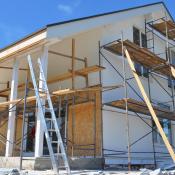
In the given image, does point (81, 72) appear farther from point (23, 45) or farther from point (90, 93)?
point (23, 45)

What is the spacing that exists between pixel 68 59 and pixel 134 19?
406 cm

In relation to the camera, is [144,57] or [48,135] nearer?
[48,135]

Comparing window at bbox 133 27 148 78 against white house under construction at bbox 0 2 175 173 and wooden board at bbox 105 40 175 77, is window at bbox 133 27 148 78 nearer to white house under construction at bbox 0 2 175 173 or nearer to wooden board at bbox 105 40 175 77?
white house under construction at bbox 0 2 175 173

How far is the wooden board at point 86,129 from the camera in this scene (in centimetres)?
1171

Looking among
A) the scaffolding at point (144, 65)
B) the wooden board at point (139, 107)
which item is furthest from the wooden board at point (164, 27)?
the wooden board at point (139, 107)

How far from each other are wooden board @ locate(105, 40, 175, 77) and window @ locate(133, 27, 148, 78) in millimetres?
365

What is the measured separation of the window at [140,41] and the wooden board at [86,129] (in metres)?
3.65

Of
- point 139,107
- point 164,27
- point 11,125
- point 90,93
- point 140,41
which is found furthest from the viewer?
point 164,27

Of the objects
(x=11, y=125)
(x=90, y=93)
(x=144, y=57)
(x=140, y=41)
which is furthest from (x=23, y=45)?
(x=140, y=41)

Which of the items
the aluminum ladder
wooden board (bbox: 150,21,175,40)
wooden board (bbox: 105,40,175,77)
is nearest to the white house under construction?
wooden board (bbox: 105,40,175,77)

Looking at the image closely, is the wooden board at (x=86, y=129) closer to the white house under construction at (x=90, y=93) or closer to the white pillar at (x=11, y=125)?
the white house under construction at (x=90, y=93)

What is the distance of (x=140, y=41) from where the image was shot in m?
15.7

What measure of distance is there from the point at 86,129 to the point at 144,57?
3943 millimetres

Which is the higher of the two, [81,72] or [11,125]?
[81,72]
